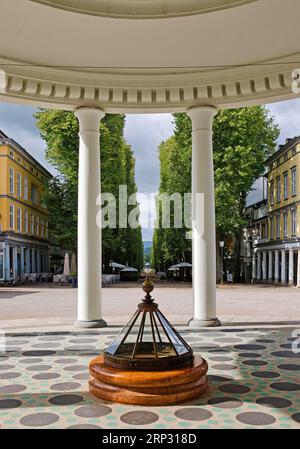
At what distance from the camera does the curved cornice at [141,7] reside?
7086mm

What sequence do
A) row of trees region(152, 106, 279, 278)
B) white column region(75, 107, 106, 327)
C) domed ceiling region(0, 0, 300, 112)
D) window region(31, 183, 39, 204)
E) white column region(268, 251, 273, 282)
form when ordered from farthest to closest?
window region(31, 183, 39, 204)
white column region(268, 251, 273, 282)
row of trees region(152, 106, 279, 278)
white column region(75, 107, 106, 327)
domed ceiling region(0, 0, 300, 112)

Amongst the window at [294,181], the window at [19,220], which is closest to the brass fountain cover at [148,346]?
the window at [294,181]

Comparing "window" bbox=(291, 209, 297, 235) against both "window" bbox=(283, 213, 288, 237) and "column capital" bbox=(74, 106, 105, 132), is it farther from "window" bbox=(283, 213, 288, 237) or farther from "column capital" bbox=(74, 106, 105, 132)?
"column capital" bbox=(74, 106, 105, 132)

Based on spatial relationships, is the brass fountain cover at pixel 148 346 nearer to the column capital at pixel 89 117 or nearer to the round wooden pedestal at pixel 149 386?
the round wooden pedestal at pixel 149 386

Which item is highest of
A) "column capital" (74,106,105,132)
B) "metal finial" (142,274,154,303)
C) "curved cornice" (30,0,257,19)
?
"curved cornice" (30,0,257,19)

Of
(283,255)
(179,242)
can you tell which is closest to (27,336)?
(179,242)

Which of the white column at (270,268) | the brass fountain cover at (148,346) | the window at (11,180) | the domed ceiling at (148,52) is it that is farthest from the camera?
the white column at (270,268)

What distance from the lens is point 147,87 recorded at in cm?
995

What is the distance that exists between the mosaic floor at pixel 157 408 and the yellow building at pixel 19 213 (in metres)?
30.1

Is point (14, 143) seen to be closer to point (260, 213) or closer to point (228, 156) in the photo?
point (228, 156)

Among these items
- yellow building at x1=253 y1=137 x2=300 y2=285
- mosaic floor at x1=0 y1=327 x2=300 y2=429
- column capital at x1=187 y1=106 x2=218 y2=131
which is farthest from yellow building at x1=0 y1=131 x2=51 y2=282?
mosaic floor at x1=0 y1=327 x2=300 y2=429

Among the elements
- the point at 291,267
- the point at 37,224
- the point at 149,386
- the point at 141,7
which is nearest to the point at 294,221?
the point at 291,267

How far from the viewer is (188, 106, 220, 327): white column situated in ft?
34.4

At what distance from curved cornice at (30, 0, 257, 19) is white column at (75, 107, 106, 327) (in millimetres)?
3197
